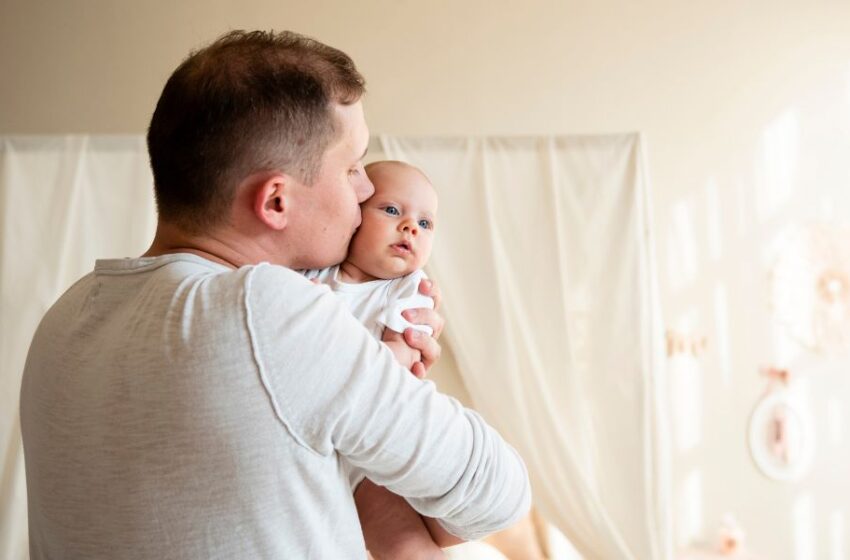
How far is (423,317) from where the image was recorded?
1252mm

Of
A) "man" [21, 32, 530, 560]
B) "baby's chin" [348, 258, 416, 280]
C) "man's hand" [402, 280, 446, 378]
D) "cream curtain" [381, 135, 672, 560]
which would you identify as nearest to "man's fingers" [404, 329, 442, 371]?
"man's hand" [402, 280, 446, 378]

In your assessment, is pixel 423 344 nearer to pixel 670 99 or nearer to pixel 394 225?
pixel 394 225

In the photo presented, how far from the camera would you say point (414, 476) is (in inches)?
30.5

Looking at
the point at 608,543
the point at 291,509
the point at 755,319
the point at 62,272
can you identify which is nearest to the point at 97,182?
the point at 62,272

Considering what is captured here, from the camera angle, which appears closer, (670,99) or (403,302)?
(403,302)

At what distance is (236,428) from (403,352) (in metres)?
0.45

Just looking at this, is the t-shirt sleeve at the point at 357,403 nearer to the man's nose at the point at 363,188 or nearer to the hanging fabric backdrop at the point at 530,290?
the man's nose at the point at 363,188

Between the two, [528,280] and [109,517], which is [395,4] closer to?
[528,280]

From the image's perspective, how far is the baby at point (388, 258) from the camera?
50.2 inches

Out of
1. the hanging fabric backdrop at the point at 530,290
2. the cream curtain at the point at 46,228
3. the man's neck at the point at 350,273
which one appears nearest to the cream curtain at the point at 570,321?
the hanging fabric backdrop at the point at 530,290

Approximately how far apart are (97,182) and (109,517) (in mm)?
2085

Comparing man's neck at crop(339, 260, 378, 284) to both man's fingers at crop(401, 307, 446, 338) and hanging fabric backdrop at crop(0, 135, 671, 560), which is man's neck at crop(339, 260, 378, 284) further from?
hanging fabric backdrop at crop(0, 135, 671, 560)

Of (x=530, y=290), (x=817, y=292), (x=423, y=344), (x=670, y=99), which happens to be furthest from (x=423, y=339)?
(x=817, y=292)

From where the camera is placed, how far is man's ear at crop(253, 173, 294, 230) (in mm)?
851
